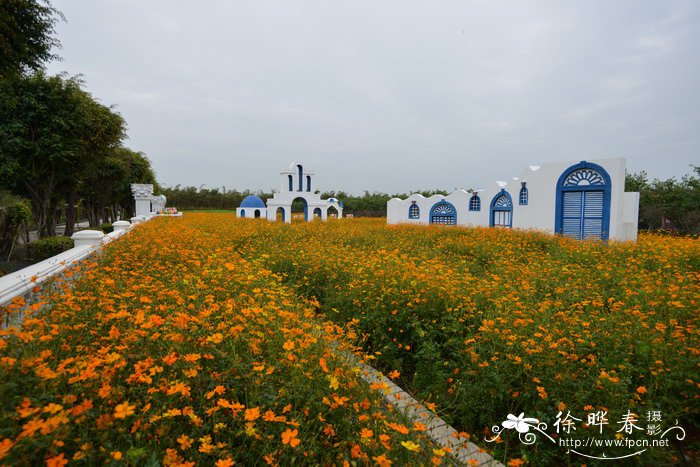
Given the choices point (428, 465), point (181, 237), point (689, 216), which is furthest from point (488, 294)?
point (689, 216)

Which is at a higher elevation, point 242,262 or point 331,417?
point 242,262

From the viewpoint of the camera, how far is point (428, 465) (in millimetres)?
1678

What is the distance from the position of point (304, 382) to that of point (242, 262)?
226 cm

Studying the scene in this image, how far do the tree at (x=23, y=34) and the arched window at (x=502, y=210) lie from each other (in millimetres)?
13951

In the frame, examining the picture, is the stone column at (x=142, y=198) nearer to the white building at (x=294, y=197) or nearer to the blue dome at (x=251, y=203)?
the blue dome at (x=251, y=203)

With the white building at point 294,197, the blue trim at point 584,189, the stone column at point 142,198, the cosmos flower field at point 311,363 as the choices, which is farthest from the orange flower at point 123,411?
the stone column at point 142,198

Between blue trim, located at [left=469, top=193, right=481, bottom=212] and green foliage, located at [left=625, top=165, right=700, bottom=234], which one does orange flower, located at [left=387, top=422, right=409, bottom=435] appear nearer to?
blue trim, located at [left=469, top=193, right=481, bottom=212]

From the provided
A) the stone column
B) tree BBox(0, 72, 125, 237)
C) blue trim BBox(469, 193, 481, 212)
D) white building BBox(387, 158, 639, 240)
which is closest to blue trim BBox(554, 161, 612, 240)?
white building BBox(387, 158, 639, 240)

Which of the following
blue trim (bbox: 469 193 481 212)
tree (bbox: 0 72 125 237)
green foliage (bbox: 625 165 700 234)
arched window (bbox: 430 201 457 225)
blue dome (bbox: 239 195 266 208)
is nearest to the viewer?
tree (bbox: 0 72 125 237)

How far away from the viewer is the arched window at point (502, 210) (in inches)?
531

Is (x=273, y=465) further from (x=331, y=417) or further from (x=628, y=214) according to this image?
(x=628, y=214)

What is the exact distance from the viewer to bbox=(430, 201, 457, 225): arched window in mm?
15625

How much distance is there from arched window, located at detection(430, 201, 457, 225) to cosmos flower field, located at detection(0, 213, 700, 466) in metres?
10.5

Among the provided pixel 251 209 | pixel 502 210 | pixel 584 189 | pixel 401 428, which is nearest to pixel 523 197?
pixel 502 210
